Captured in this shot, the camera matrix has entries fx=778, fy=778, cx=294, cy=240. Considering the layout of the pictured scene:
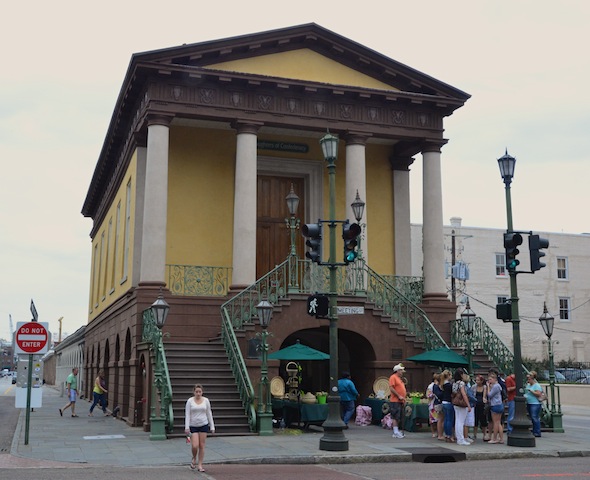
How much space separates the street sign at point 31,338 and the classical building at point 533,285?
36192 millimetres

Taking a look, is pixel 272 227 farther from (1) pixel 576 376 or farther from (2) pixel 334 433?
(1) pixel 576 376

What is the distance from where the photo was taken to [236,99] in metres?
24.0

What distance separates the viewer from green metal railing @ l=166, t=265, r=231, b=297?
950 inches

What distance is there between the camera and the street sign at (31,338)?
1702 centimetres

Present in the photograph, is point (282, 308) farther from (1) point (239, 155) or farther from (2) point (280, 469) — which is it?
(2) point (280, 469)

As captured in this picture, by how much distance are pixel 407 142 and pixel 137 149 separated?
366 inches

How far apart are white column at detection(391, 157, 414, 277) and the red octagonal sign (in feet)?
45.8

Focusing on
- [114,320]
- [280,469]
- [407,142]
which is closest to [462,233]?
[407,142]

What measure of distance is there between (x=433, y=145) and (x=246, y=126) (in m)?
6.42

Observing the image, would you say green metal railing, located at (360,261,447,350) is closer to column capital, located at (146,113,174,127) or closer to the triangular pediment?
the triangular pediment

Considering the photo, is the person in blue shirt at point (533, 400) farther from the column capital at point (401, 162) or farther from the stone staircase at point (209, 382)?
the column capital at point (401, 162)

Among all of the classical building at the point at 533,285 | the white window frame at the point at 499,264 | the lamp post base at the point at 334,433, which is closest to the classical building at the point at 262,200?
the lamp post base at the point at 334,433

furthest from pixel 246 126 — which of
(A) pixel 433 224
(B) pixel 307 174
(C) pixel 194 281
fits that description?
(A) pixel 433 224

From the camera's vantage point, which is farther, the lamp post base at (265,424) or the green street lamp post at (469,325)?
the green street lamp post at (469,325)
